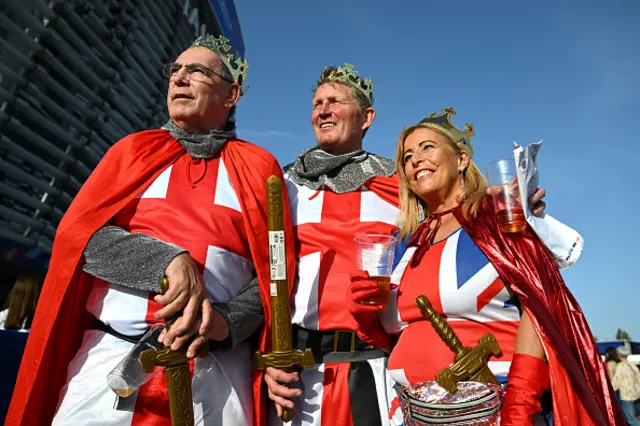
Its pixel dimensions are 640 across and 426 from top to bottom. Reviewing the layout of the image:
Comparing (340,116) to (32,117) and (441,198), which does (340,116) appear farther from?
(32,117)

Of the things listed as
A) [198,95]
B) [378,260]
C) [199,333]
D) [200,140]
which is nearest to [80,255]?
[199,333]

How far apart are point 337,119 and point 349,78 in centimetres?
35

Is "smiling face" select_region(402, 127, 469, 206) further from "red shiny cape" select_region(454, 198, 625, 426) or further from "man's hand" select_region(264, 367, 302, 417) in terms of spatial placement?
"man's hand" select_region(264, 367, 302, 417)

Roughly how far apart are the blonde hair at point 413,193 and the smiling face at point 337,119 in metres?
0.40

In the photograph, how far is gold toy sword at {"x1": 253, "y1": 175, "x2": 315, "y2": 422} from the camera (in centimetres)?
204

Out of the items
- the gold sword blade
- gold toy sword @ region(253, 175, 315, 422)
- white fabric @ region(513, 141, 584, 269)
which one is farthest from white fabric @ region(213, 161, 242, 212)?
white fabric @ region(513, 141, 584, 269)

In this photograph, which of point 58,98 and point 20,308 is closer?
point 20,308

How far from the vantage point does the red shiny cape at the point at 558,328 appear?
1680 millimetres

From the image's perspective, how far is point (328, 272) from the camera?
2502mm

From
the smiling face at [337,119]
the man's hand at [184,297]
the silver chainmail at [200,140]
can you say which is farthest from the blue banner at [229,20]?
the man's hand at [184,297]

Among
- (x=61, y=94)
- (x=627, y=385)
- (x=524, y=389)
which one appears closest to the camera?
(x=524, y=389)

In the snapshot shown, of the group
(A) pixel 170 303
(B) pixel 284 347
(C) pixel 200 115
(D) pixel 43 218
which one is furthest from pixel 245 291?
(D) pixel 43 218

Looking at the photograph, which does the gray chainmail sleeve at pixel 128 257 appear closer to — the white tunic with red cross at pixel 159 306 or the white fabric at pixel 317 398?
the white tunic with red cross at pixel 159 306

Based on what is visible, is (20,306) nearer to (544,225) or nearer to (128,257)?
(128,257)
